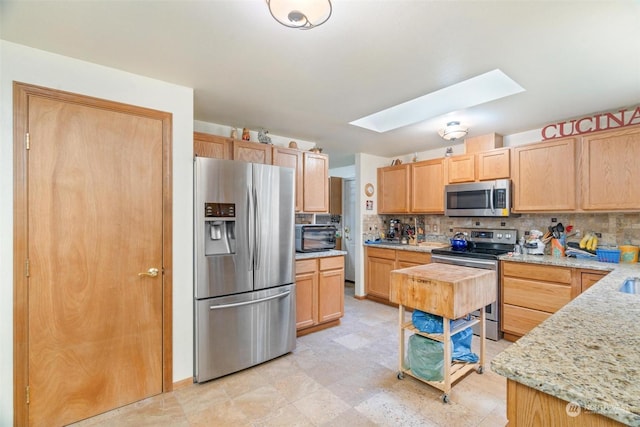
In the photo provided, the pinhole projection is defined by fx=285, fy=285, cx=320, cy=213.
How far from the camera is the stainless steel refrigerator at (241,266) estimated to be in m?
2.39

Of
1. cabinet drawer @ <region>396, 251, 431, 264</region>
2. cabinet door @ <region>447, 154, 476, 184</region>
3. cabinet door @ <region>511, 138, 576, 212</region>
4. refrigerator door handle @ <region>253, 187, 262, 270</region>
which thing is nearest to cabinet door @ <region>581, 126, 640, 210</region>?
cabinet door @ <region>511, 138, 576, 212</region>

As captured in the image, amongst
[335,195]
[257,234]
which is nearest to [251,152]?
[257,234]

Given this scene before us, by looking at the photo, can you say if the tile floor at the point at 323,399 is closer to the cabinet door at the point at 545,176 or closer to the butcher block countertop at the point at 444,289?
the butcher block countertop at the point at 444,289

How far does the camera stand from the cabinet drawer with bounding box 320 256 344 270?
354 cm

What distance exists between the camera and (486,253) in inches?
141

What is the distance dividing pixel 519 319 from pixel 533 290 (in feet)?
1.19

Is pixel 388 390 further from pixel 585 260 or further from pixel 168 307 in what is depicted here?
pixel 585 260

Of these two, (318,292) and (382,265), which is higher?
(382,265)

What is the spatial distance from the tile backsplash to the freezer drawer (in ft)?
8.23

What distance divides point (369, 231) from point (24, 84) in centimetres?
435

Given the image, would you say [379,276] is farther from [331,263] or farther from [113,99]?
[113,99]

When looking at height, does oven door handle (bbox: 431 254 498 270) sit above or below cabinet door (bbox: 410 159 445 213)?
below

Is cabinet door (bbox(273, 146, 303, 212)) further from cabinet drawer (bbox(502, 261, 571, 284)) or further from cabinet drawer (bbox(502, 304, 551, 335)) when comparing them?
cabinet drawer (bbox(502, 304, 551, 335))

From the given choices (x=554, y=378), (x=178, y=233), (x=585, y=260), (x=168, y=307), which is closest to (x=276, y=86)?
(x=178, y=233)
